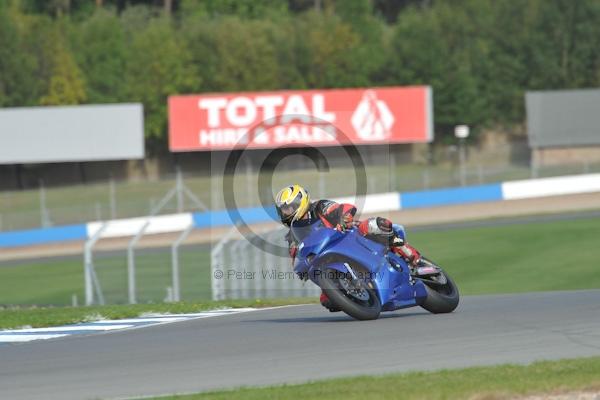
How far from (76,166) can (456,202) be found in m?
23.4

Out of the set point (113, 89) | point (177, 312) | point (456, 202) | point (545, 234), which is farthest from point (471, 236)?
point (113, 89)

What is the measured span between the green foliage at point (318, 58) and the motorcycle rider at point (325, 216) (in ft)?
172

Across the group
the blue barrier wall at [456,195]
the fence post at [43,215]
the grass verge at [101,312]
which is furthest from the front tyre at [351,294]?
the fence post at [43,215]

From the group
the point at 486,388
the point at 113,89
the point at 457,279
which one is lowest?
the point at 457,279

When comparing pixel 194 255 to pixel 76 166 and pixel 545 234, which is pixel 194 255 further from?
pixel 76 166

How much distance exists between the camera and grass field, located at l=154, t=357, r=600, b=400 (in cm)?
879

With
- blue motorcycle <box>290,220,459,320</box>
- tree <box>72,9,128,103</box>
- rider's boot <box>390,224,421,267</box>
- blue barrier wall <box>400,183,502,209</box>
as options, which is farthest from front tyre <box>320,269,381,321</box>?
tree <box>72,9,128,103</box>

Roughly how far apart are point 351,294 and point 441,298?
4.44ft

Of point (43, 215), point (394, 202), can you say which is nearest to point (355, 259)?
point (394, 202)

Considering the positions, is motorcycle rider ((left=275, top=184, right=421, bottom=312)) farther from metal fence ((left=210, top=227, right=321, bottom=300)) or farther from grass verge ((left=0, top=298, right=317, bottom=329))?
metal fence ((left=210, top=227, right=321, bottom=300))

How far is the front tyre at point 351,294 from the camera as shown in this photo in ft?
40.8

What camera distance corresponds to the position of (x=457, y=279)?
95.6 feet

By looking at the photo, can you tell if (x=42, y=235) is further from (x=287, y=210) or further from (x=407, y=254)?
(x=287, y=210)

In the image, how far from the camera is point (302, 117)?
170 feet
